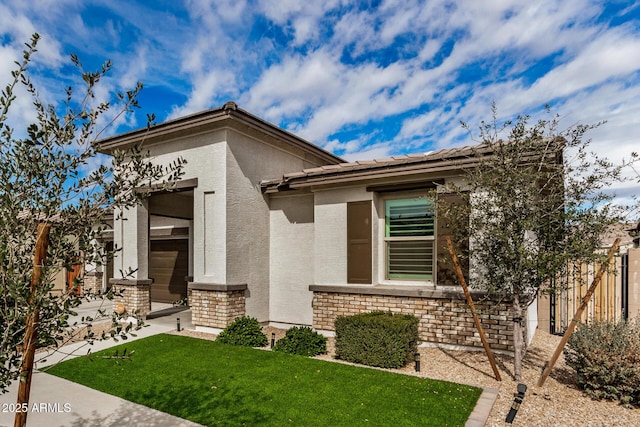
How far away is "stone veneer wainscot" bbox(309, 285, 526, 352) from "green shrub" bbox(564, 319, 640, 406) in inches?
61.1

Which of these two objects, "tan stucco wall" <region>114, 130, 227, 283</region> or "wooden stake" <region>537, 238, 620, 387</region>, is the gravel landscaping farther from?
"tan stucco wall" <region>114, 130, 227, 283</region>

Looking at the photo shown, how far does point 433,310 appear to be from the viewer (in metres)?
7.86

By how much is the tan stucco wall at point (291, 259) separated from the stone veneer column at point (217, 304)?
117cm

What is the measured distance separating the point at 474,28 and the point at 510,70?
2186 mm

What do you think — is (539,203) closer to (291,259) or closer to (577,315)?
(577,315)

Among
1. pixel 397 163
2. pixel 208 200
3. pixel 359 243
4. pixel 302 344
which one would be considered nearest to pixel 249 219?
pixel 208 200

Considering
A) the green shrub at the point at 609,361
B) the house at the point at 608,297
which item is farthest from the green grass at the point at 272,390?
the house at the point at 608,297

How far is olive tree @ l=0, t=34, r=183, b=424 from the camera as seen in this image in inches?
96.6

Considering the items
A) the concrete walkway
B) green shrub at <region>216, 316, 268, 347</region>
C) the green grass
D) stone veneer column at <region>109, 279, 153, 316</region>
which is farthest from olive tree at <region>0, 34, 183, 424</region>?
stone veneer column at <region>109, 279, 153, 316</region>

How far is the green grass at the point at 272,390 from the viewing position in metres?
4.63

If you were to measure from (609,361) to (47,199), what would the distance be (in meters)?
6.91

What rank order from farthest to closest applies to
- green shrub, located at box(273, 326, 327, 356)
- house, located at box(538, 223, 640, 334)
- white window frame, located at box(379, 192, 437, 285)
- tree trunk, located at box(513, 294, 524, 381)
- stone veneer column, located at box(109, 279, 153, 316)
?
stone veneer column, located at box(109, 279, 153, 316), white window frame, located at box(379, 192, 437, 285), house, located at box(538, 223, 640, 334), green shrub, located at box(273, 326, 327, 356), tree trunk, located at box(513, 294, 524, 381)

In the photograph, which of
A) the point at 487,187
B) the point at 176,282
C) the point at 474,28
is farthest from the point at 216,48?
the point at 176,282

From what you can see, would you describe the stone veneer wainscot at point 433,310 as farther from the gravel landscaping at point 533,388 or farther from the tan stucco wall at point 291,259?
the tan stucco wall at point 291,259
